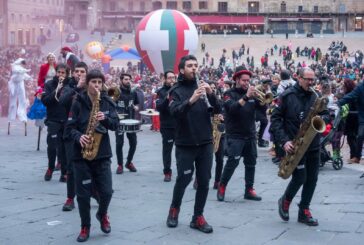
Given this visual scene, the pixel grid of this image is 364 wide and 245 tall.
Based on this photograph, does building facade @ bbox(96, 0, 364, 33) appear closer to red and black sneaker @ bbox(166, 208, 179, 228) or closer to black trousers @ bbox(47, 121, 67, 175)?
black trousers @ bbox(47, 121, 67, 175)

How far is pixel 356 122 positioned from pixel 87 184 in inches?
253

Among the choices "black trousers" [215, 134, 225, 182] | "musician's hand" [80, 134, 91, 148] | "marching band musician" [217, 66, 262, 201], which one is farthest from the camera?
"black trousers" [215, 134, 225, 182]

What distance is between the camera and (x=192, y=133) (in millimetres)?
6527

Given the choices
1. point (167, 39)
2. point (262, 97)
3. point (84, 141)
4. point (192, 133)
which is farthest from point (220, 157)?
point (167, 39)

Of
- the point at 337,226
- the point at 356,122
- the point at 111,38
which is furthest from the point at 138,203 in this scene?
the point at 111,38

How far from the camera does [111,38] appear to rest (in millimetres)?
61000

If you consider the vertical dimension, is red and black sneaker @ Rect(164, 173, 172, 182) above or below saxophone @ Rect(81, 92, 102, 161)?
below

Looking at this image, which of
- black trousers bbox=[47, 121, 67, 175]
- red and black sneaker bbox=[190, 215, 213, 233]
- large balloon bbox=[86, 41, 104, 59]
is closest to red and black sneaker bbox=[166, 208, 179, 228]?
red and black sneaker bbox=[190, 215, 213, 233]

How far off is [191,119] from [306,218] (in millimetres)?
1601

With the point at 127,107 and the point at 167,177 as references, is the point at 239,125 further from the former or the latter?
the point at 127,107

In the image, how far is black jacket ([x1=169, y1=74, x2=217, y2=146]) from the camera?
6.51m

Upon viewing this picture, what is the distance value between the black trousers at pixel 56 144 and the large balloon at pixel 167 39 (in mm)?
12966

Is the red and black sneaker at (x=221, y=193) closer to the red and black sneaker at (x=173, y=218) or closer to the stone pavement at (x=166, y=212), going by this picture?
the stone pavement at (x=166, y=212)

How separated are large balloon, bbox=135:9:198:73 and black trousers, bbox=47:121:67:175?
12966 millimetres
